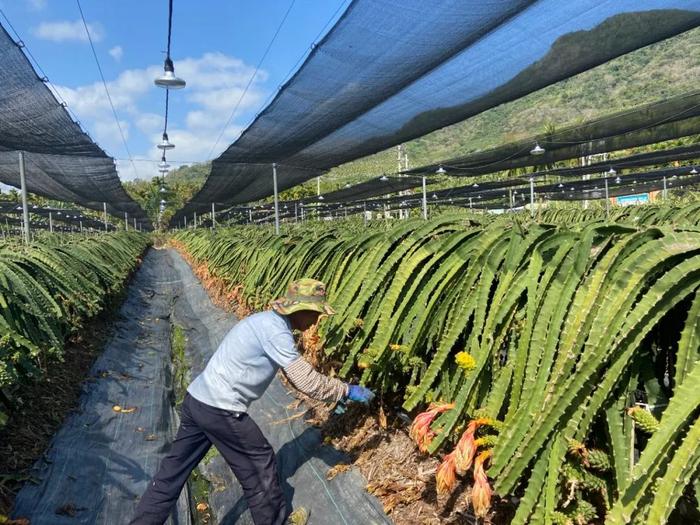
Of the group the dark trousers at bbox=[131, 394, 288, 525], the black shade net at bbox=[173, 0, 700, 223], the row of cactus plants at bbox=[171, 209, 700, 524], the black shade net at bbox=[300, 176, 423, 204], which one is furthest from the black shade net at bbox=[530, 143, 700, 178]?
the dark trousers at bbox=[131, 394, 288, 525]

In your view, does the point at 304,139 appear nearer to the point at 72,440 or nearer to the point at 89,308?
the point at 89,308

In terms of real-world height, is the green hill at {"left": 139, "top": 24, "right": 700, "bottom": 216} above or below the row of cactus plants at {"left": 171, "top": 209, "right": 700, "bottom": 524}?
above

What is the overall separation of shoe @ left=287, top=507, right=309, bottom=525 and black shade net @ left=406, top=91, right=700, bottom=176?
6.93m

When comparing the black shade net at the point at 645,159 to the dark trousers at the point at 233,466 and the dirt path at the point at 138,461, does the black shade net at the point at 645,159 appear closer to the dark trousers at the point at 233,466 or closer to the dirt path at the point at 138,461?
the dirt path at the point at 138,461

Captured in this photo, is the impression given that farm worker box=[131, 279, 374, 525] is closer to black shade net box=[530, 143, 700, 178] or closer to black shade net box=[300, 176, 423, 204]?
black shade net box=[530, 143, 700, 178]

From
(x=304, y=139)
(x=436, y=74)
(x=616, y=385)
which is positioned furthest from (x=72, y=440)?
(x=304, y=139)

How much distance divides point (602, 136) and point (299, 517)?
27.9 feet

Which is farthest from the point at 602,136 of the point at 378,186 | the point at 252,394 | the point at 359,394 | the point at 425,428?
the point at 425,428

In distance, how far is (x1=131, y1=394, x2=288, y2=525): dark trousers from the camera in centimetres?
294

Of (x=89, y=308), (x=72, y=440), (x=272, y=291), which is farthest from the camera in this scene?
(x=89, y=308)

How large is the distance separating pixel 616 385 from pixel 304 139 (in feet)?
22.5

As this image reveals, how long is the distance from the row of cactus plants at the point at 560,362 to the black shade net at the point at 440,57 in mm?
2510

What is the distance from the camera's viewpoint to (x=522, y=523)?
71.3 inches

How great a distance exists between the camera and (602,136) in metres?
9.50
